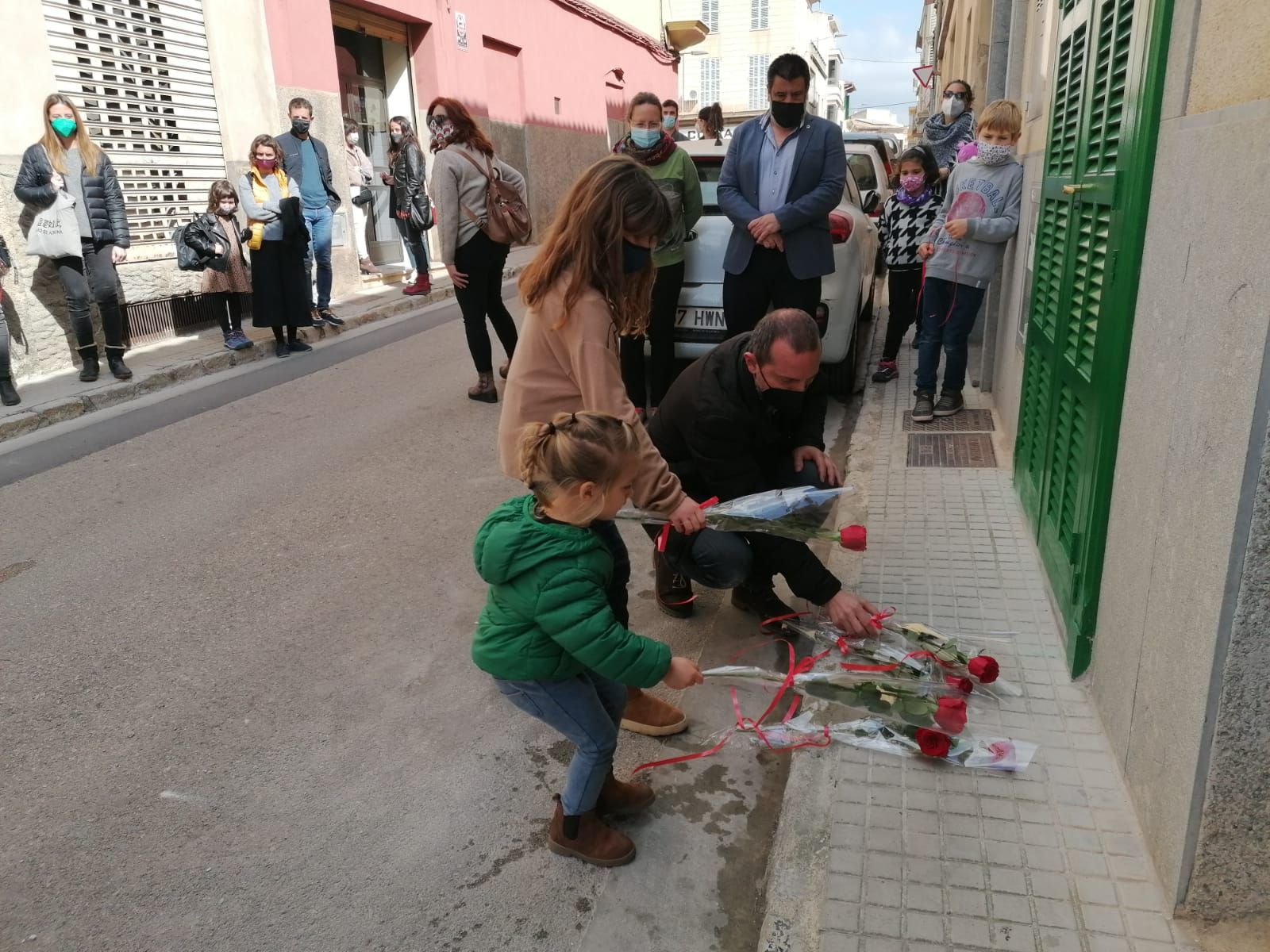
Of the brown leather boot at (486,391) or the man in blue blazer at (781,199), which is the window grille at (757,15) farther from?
the man in blue blazer at (781,199)

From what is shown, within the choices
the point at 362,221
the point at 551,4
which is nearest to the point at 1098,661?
the point at 362,221

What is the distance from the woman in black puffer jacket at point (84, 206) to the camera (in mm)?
6930

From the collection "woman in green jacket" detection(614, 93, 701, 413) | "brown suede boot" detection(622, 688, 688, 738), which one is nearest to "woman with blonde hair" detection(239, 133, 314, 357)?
"woman in green jacket" detection(614, 93, 701, 413)

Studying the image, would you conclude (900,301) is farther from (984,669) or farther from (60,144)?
(60,144)

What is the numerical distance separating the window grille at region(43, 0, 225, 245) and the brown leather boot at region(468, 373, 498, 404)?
4207 millimetres

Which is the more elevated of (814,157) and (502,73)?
(502,73)

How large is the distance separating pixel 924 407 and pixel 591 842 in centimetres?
402

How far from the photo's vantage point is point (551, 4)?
19.1 metres

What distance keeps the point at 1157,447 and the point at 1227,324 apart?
0.49m

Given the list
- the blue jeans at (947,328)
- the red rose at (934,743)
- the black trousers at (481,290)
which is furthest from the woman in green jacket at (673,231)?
the red rose at (934,743)

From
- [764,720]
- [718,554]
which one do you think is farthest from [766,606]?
[764,720]

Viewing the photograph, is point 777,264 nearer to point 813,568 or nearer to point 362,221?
point 813,568

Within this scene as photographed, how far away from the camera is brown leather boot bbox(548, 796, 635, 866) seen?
2.53 metres

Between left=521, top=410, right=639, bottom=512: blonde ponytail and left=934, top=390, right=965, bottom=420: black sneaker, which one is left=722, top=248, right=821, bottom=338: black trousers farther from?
left=521, top=410, right=639, bottom=512: blonde ponytail
